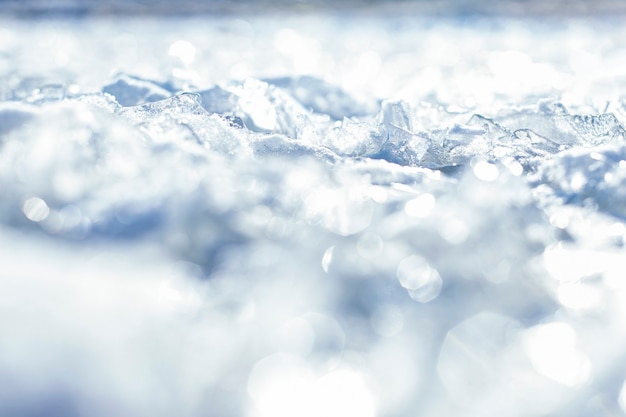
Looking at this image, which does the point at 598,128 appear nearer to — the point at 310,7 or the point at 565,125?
the point at 565,125

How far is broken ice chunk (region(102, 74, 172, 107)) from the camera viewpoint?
2383 mm

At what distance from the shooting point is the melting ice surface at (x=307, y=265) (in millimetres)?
894

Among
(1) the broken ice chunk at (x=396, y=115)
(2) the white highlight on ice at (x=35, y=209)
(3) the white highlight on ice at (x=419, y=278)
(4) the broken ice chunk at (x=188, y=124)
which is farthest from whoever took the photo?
(1) the broken ice chunk at (x=396, y=115)

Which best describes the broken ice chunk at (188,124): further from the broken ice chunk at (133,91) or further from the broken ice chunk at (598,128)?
the broken ice chunk at (598,128)

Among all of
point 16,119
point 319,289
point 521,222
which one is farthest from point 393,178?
point 16,119

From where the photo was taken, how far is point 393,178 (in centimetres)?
159

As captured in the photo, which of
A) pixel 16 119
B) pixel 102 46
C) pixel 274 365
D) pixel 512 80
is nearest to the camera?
pixel 274 365

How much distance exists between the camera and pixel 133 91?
2447 mm

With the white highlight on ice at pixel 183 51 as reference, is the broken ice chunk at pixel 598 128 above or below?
above

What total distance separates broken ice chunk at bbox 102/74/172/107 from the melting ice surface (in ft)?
1.11

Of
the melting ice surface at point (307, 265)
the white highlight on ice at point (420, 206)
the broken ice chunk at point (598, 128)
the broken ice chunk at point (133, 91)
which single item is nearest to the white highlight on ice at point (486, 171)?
the melting ice surface at point (307, 265)

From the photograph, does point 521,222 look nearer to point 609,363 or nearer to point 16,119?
point 609,363

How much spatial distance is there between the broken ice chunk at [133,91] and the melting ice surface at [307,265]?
0.34 meters

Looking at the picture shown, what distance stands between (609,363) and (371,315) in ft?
1.12
